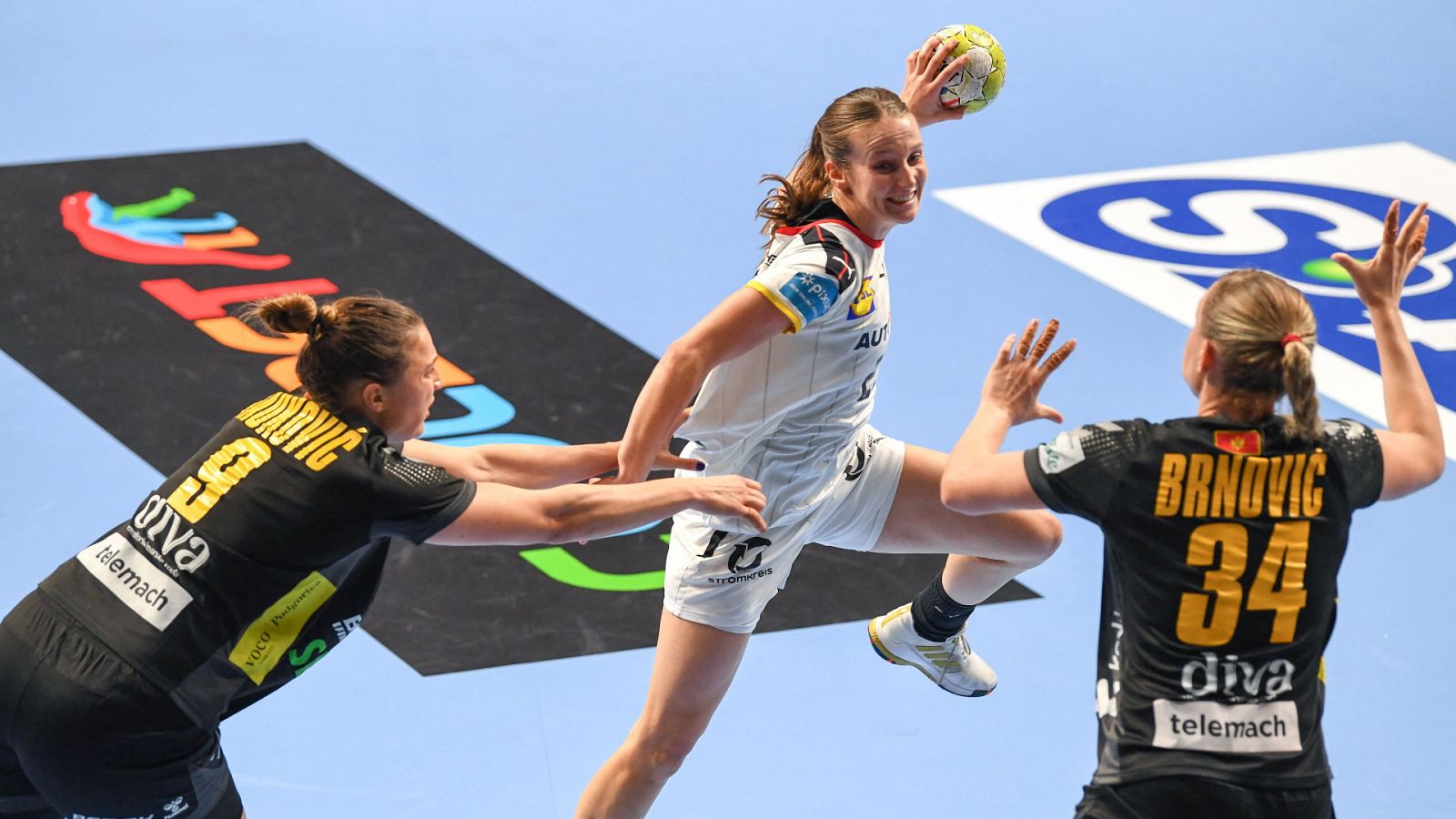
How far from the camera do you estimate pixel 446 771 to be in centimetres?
488

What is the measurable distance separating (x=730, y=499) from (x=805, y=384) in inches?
24.2

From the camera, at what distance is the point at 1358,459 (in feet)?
10.6

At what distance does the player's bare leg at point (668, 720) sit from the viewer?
4188mm

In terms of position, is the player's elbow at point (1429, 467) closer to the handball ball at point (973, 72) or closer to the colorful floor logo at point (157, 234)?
the handball ball at point (973, 72)

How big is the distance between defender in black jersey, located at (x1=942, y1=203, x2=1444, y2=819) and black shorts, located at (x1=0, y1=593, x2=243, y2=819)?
1.69 m

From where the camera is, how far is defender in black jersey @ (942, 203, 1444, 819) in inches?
123

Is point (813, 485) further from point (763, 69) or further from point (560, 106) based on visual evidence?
point (763, 69)

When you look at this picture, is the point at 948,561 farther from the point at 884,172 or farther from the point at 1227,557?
the point at 1227,557

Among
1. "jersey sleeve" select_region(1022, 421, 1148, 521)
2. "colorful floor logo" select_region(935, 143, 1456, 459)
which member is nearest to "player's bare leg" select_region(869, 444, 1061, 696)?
"jersey sleeve" select_region(1022, 421, 1148, 521)

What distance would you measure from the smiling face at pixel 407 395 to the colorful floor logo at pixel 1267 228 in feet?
15.9

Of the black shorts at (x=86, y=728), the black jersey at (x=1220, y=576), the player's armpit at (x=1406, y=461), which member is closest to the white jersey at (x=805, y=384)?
the black jersey at (x=1220, y=576)

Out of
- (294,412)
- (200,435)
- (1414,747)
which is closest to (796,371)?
(294,412)

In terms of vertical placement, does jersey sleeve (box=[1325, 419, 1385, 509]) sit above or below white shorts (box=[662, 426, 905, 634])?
above

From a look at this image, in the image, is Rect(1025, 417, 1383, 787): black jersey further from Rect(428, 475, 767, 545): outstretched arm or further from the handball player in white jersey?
the handball player in white jersey
